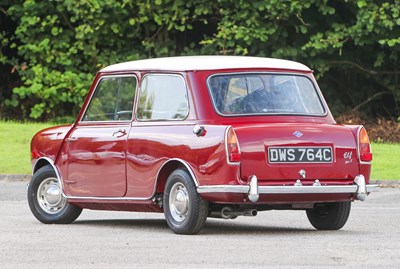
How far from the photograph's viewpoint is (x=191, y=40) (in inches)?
1238

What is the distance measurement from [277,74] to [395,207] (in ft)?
13.2

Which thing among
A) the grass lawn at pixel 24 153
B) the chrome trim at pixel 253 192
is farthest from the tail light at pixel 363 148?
the grass lawn at pixel 24 153

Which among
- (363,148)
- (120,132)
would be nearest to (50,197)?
(120,132)

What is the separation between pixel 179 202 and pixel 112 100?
1.88 m

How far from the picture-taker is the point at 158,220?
1489 cm

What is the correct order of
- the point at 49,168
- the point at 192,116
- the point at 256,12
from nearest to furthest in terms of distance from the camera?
the point at 192,116
the point at 49,168
the point at 256,12

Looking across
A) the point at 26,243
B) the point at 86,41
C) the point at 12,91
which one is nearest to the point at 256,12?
the point at 86,41

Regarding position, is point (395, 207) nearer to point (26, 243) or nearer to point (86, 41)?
point (26, 243)

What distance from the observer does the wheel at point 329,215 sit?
13.3 m

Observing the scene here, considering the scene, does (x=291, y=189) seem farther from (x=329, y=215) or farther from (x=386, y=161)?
(x=386, y=161)

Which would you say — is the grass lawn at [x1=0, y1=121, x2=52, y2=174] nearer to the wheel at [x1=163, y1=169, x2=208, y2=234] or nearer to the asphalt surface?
the asphalt surface

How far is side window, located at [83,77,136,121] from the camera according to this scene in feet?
45.3

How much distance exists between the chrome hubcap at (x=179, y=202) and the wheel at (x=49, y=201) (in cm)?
191

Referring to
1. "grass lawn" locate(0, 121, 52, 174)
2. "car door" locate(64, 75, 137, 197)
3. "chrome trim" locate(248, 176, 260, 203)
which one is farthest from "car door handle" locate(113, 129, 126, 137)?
"grass lawn" locate(0, 121, 52, 174)
